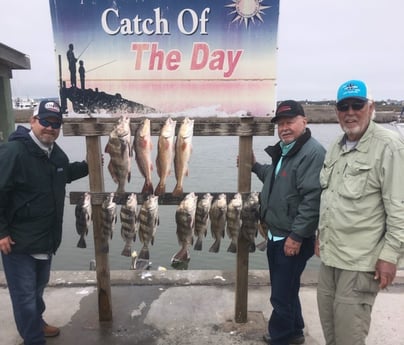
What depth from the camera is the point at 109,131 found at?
3.56 meters

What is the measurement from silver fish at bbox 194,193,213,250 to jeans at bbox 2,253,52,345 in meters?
1.47

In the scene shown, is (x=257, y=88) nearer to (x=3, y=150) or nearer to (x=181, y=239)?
(x=181, y=239)

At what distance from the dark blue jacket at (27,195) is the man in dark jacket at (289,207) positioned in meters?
1.91

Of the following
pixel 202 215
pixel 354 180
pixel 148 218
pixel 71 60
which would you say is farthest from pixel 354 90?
pixel 71 60

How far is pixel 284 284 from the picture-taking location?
124 inches

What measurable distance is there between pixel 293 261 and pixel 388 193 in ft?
3.50

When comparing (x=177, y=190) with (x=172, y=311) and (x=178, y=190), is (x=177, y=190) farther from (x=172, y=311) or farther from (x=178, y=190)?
(x=172, y=311)

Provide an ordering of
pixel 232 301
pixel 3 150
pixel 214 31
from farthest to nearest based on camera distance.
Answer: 1. pixel 232 301
2. pixel 214 31
3. pixel 3 150

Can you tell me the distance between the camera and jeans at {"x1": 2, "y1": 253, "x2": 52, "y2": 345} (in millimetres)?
3135

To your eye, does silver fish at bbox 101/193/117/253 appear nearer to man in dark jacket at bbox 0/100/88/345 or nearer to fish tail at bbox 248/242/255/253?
man in dark jacket at bbox 0/100/88/345

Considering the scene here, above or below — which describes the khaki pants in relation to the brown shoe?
above

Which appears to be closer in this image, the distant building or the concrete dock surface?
the concrete dock surface

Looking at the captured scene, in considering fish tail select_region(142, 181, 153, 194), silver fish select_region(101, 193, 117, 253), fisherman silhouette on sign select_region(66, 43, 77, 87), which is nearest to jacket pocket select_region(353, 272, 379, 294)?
fish tail select_region(142, 181, 153, 194)

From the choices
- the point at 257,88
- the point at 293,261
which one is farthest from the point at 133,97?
the point at 293,261
